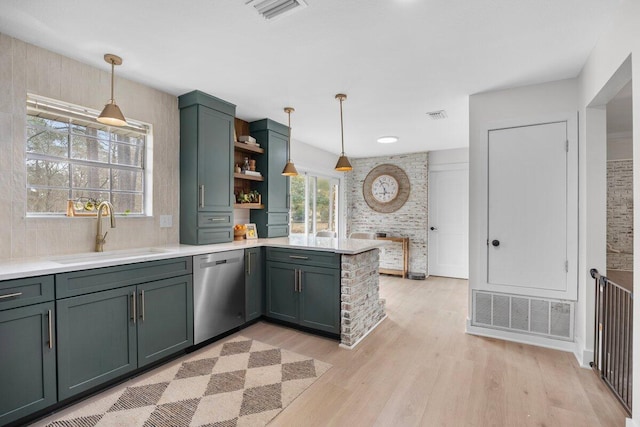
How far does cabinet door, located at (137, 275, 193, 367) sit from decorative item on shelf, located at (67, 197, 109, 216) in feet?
2.77

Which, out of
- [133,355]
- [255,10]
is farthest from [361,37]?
[133,355]

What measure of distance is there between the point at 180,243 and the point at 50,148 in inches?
54.3

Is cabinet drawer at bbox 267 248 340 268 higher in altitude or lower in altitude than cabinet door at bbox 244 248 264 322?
higher

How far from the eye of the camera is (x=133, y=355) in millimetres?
2316

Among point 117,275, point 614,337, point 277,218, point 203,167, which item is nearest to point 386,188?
point 277,218

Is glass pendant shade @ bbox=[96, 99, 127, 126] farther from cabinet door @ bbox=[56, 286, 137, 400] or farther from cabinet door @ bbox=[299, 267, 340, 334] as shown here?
cabinet door @ bbox=[299, 267, 340, 334]

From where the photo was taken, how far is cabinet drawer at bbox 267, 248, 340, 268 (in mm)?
3029

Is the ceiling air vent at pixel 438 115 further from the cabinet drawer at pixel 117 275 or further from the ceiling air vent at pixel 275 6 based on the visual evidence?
the cabinet drawer at pixel 117 275

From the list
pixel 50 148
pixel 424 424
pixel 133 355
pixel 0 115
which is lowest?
pixel 424 424

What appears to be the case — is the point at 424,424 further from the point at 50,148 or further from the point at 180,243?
the point at 50,148

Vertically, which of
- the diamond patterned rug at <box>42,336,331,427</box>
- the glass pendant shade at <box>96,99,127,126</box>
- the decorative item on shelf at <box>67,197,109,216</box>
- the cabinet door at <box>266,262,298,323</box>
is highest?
the glass pendant shade at <box>96,99,127,126</box>

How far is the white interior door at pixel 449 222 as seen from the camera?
5848 millimetres

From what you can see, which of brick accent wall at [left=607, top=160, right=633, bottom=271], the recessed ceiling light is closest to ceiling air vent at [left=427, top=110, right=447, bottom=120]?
the recessed ceiling light

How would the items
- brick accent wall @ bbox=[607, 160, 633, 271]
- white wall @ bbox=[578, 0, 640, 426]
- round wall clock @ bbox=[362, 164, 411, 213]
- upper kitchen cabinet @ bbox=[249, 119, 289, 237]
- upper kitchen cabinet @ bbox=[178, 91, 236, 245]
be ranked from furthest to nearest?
round wall clock @ bbox=[362, 164, 411, 213], brick accent wall @ bbox=[607, 160, 633, 271], upper kitchen cabinet @ bbox=[249, 119, 289, 237], upper kitchen cabinet @ bbox=[178, 91, 236, 245], white wall @ bbox=[578, 0, 640, 426]
